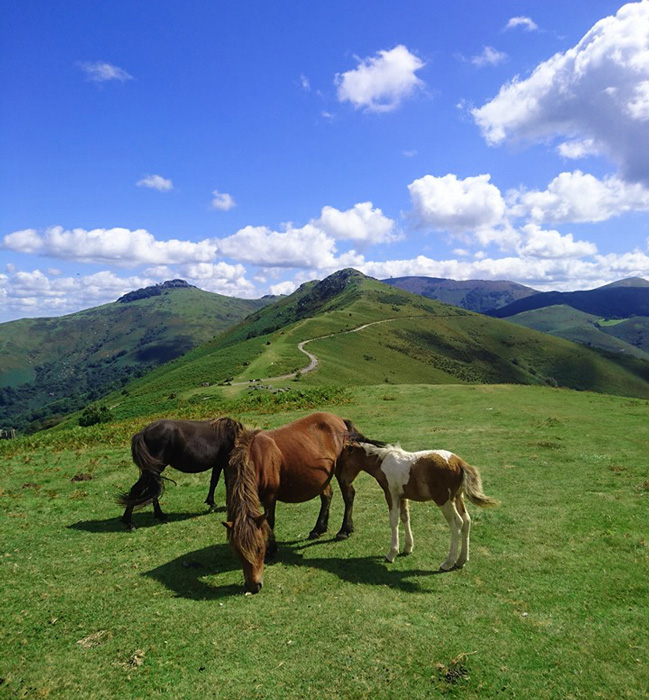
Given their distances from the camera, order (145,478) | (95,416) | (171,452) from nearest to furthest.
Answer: (145,478) → (171,452) → (95,416)

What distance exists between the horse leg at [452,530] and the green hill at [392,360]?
1650 inches

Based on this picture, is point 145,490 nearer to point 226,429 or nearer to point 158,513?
point 158,513

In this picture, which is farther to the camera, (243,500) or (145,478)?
(145,478)

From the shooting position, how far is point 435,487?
995 cm

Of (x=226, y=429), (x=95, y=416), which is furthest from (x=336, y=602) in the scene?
(x=95, y=416)

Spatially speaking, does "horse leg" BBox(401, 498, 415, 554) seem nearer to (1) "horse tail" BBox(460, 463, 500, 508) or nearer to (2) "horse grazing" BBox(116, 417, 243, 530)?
(1) "horse tail" BBox(460, 463, 500, 508)

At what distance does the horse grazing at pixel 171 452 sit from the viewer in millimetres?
12852

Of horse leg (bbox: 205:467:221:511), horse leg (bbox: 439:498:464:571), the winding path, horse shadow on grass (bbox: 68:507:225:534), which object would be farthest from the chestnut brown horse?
the winding path

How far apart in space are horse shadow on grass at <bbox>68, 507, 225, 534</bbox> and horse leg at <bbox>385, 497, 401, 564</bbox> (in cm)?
608

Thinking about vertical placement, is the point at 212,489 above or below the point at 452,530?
below

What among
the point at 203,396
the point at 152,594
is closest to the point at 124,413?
the point at 203,396

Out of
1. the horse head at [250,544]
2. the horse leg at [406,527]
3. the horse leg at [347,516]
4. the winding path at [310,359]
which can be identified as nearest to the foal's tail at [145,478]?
the horse head at [250,544]

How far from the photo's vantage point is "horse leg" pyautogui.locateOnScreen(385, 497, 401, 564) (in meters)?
10.1

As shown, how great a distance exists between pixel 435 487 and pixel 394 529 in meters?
1.45
